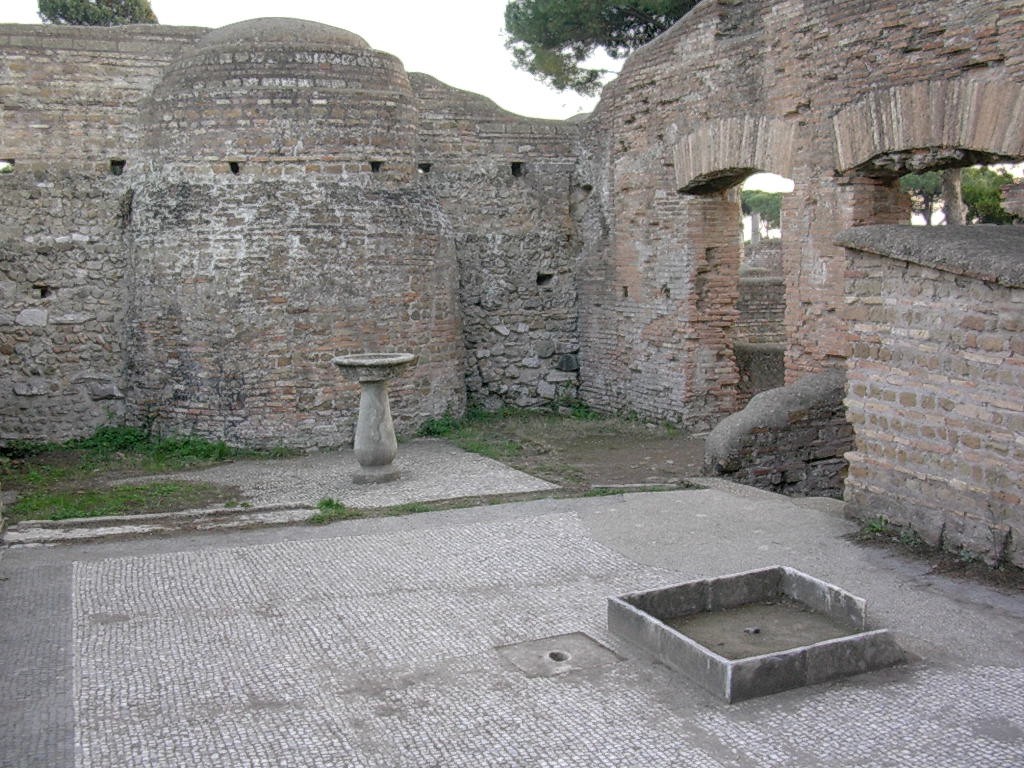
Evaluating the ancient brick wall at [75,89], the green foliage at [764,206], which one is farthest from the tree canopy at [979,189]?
the ancient brick wall at [75,89]

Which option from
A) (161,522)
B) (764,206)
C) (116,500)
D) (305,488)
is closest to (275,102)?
(305,488)

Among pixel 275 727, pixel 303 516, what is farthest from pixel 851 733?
pixel 303 516

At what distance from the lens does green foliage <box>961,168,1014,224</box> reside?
25.1m

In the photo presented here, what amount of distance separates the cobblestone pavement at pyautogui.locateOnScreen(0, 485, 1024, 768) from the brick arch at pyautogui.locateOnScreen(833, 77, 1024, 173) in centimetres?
299

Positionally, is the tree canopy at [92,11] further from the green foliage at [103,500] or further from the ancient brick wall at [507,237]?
the green foliage at [103,500]

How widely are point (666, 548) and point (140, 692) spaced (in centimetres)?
339

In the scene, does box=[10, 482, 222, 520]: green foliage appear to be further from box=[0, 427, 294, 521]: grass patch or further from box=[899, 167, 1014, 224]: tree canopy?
box=[899, 167, 1014, 224]: tree canopy

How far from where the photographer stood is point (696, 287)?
1160 cm

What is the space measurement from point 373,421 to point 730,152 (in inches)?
174

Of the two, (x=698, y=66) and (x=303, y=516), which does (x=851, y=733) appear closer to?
(x=303, y=516)

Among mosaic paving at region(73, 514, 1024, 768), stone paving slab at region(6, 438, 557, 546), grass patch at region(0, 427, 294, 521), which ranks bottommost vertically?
grass patch at region(0, 427, 294, 521)

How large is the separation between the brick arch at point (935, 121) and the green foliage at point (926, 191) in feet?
68.6

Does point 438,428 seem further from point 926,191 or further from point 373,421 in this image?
point 926,191

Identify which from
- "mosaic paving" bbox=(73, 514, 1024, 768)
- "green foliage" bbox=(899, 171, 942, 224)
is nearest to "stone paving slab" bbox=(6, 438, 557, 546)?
"mosaic paving" bbox=(73, 514, 1024, 768)
